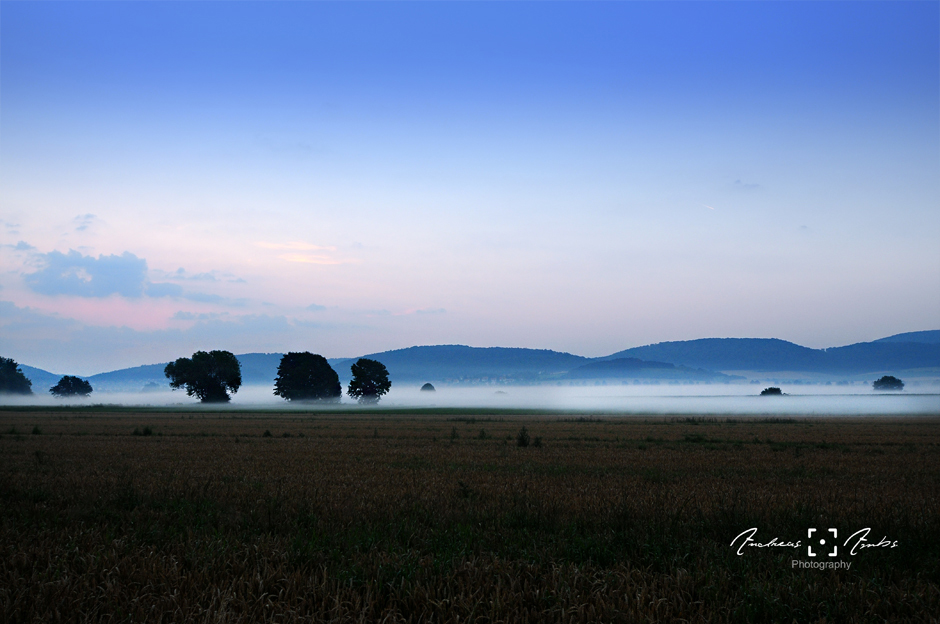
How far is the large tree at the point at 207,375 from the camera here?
10662cm

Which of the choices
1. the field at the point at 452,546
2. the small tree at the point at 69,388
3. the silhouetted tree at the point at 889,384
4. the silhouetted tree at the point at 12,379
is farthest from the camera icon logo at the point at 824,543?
the silhouetted tree at the point at 889,384

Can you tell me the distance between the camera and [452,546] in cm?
717

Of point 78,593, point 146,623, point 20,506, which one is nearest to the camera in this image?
point 146,623

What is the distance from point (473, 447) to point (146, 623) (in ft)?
65.0

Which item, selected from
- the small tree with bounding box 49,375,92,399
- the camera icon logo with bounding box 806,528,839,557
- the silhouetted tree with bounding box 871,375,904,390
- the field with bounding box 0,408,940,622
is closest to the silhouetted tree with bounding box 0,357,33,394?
the small tree with bounding box 49,375,92,399

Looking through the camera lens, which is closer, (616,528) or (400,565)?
(400,565)

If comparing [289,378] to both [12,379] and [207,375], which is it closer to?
[207,375]

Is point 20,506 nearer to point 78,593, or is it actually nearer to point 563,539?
point 78,593

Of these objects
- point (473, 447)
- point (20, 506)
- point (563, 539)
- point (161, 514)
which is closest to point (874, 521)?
point (563, 539)

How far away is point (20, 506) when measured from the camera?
377 inches

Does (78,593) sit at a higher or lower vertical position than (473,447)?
higher

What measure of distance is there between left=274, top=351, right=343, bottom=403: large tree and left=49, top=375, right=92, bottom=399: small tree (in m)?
84.7

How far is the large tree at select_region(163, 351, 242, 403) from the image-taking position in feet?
350

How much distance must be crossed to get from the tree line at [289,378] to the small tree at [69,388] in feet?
238
